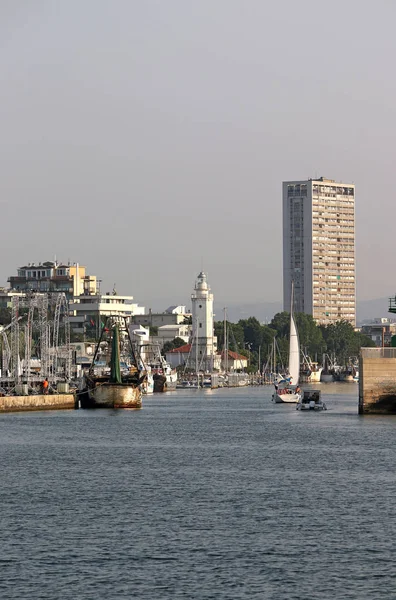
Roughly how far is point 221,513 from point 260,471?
683 inches

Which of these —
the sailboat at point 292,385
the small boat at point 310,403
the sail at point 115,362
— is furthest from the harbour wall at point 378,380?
the sailboat at point 292,385

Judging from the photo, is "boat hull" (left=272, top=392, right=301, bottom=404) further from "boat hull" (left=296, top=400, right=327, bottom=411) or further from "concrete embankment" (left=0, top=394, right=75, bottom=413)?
"concrete embankment" (left=0, top=394, right=75, bottom=413)

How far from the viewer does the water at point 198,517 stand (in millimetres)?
41219

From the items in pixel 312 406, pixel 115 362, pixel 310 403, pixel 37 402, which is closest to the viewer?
pixel 37 402

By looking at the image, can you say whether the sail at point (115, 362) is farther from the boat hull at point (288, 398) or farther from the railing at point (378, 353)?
the railing at point (378, 353)

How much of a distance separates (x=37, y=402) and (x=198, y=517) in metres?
88.3

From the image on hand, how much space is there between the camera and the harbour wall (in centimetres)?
10988

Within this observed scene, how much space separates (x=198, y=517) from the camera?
5419 cm

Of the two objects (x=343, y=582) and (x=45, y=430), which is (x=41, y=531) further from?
(x=45, y=430)

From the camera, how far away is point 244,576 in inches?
1660

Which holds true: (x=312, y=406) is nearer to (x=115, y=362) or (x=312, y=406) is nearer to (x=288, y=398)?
(x=288, y=398)

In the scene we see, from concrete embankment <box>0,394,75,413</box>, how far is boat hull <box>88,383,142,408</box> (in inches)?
127

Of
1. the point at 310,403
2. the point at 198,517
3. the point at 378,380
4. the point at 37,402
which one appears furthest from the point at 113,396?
the point at 198,517

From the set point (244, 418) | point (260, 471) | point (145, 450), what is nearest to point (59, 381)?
point (244, 418)
